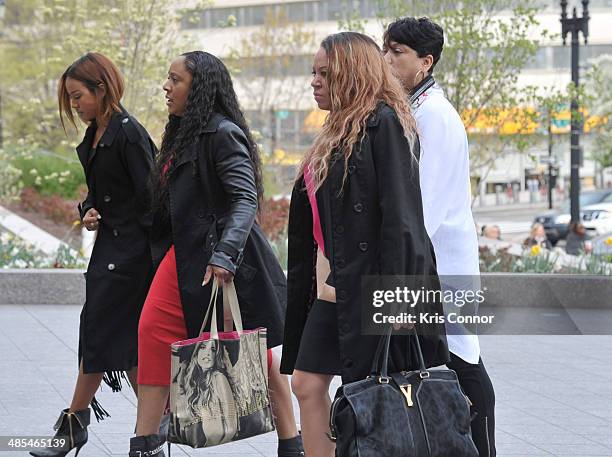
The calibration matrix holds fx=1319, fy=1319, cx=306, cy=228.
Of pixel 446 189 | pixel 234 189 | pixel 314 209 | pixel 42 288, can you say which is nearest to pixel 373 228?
pixel 314 209

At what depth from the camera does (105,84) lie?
5621 millimetres

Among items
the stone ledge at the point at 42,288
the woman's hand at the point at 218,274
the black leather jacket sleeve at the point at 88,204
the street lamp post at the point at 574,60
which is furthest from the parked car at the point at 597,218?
the woman's hand at the point at 218,274

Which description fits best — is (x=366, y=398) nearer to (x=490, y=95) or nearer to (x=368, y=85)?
(x=368, y=85)

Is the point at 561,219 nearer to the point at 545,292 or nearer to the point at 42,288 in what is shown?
the point at 545,292

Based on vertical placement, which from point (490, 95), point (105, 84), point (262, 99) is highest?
point (105, 84)

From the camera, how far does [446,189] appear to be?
4.59 m

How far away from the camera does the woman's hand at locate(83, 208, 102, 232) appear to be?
5.51 metres

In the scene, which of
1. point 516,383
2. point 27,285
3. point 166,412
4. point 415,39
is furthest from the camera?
point 27,285

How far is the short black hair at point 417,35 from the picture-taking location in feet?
15.7

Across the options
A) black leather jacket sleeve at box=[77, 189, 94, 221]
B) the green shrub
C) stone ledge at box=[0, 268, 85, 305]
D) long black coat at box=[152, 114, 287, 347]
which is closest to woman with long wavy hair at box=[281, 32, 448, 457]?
long black coat at box=[152, 114, 287, 347]

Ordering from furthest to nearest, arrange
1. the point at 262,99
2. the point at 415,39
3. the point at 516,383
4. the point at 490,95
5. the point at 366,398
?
the point at 262,99 < the point at 490,95 < the point at 516,383 < the point at 415,39 < the point at 366,398

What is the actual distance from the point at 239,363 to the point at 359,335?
69 centimetres

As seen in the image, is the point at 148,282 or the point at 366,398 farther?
the point at 148,282

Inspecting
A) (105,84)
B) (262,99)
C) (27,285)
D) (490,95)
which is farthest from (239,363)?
(262,99)
